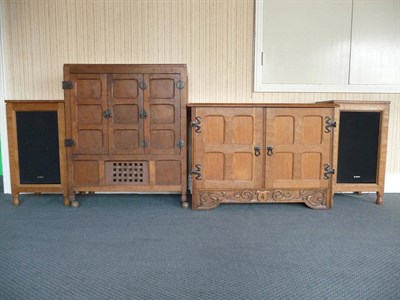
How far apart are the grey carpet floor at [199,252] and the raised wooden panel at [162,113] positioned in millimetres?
738

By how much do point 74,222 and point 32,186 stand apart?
2.37 ft

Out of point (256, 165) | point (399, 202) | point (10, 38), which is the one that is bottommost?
point (399, 202)

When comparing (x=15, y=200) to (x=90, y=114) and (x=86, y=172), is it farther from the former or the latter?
(x=90, y=114)

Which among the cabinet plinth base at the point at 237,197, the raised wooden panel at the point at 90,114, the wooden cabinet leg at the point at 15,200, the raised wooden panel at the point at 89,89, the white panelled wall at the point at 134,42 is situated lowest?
the wooden cabinet leg at the point at 15,200

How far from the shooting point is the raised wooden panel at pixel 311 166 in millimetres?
2383

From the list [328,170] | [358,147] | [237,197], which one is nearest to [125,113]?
[237,197]

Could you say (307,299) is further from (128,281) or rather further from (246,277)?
(128,281)

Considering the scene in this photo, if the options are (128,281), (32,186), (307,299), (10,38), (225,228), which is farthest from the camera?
(10,38)

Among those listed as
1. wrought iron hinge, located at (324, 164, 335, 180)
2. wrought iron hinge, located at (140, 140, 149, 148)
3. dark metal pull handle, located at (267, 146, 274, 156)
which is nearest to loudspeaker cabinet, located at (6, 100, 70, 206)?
wrought iron hinge, located at (140, 140, 149, 148)

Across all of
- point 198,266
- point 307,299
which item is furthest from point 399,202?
point 198,266

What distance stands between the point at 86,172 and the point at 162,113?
820 millimetres

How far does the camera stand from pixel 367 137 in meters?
2.57

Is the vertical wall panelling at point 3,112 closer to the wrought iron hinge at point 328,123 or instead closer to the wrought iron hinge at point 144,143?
the wrought iron hinge at point 144,143

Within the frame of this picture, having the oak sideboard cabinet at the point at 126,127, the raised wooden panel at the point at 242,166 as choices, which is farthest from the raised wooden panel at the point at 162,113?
the raised wooden panel at the point at 242,166
